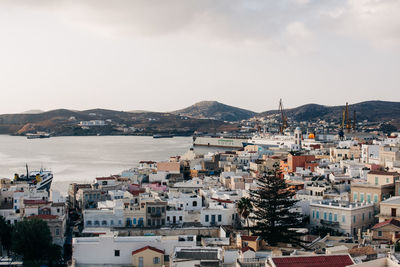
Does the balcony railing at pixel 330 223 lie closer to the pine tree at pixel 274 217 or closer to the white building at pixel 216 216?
the pine tree at pixel 274 217

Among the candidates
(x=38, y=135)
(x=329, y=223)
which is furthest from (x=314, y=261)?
(x=38, y=135)

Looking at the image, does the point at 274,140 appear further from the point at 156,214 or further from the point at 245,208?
the point at 245,208

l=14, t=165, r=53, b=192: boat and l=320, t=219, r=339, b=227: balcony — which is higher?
l=320, t=219, r=339, b=227: balcony

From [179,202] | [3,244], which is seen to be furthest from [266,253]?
[3,244]

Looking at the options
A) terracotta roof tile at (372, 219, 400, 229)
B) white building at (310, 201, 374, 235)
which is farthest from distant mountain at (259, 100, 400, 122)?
terracotta roof tile at (372, 219, 400, 229)

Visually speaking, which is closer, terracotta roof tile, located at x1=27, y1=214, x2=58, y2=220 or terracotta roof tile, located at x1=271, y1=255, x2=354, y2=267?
terracotta roof tile, located at x1=271, y1=255, x2=354, y2=267

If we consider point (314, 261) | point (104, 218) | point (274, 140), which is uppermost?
point (314, 261)

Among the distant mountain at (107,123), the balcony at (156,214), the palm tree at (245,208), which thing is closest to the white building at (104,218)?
the balcony at (156,214)

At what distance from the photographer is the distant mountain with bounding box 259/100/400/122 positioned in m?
152

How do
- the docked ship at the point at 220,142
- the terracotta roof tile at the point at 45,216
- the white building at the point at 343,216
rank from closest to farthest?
the white building at the point at 343,216 < the terracotta roof tile at the point at 45,216 < the docked ship at the point at 220,142

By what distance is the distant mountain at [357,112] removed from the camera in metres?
152

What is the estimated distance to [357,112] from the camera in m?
159

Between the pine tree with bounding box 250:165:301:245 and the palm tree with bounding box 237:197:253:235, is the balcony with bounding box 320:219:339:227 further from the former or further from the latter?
the palm tree with bounding box 237:197:253:235

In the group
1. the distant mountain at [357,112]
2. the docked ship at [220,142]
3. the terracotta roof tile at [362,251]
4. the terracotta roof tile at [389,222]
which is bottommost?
the docked ship at [220,142]
